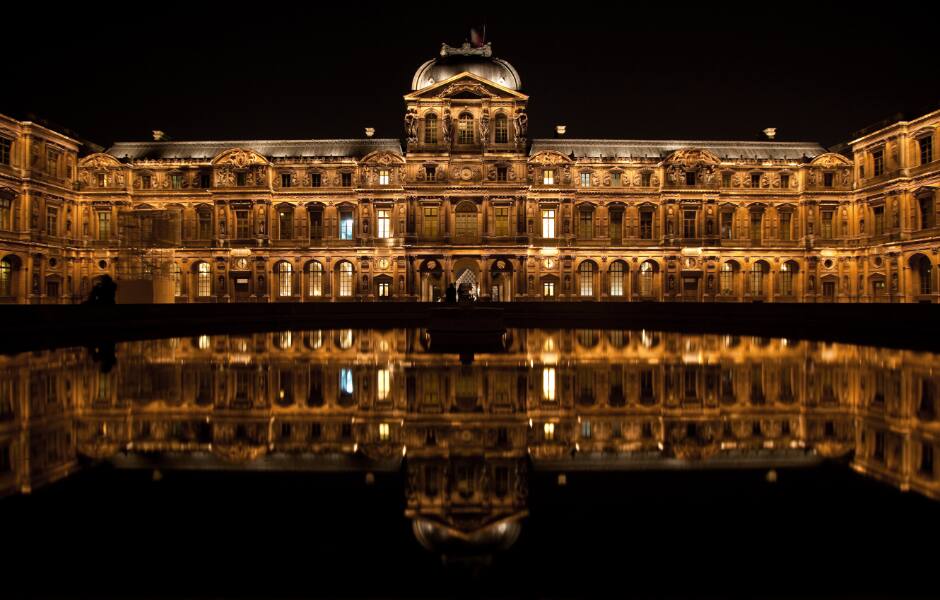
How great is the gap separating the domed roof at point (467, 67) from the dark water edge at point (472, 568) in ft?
152

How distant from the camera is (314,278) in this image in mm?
49094

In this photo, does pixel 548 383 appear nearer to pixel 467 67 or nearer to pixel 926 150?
pixel 467 67

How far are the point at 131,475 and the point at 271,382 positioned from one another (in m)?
5.11

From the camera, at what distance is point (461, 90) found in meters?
45.7

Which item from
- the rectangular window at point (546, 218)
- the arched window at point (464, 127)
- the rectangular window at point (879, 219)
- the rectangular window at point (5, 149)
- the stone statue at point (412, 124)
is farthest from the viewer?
the rectangular window at point (546, 218)

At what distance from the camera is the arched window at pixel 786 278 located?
162 ft

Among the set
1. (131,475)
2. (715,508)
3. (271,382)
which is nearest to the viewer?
(715,508)

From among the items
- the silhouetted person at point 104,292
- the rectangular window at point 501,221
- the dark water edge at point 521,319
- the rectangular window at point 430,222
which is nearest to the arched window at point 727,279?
the dark water edge at point 521,319

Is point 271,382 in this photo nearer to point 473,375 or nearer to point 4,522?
point 473,375

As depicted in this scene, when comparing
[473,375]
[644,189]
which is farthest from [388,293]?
[473,375]

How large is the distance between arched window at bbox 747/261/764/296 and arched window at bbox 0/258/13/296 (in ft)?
178

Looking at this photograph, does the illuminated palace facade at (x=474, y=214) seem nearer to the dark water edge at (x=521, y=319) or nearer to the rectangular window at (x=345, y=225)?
the rectangular window at (x=345, y=225)

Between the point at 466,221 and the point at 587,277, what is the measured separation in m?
10.9

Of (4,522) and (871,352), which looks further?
(871,352)
